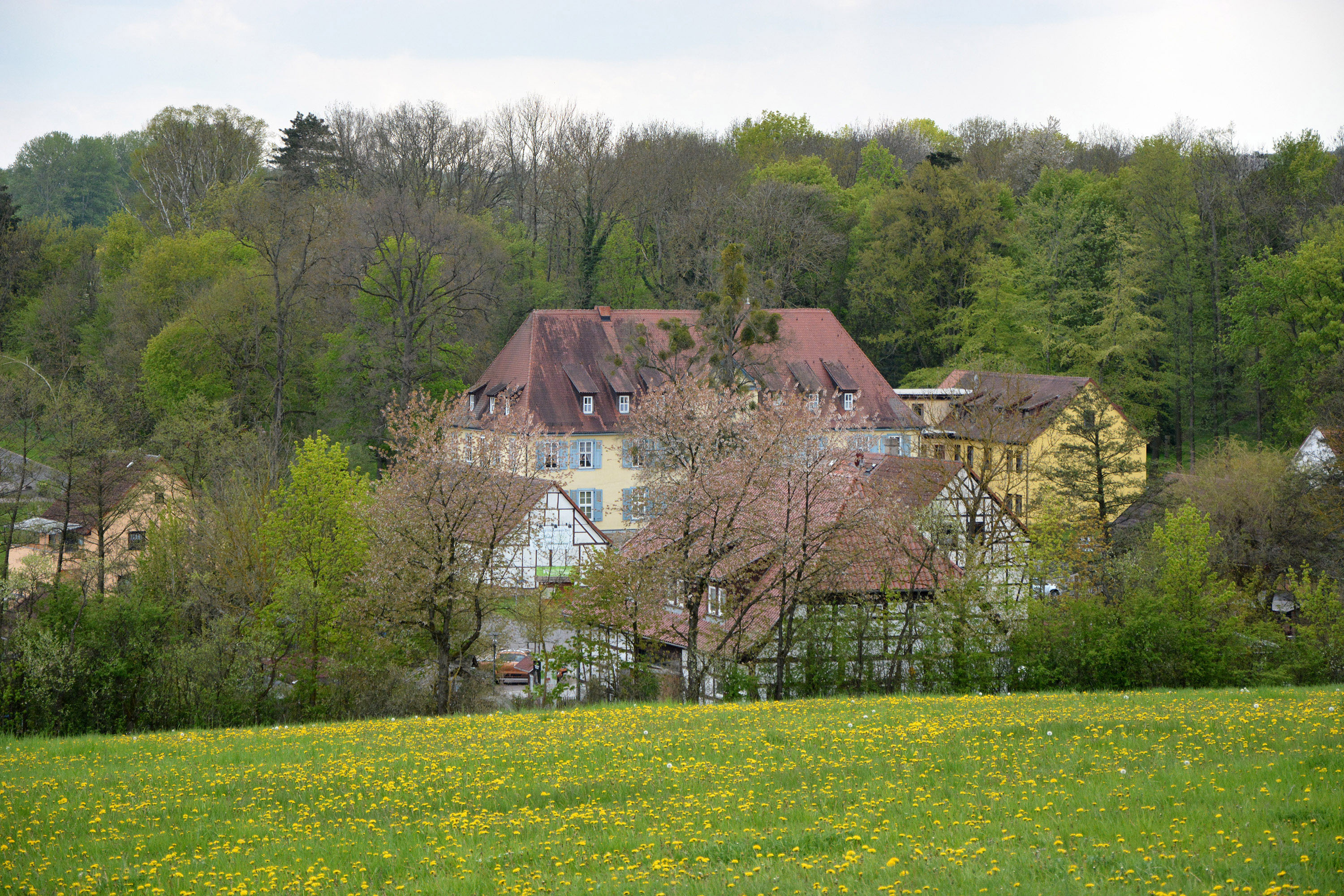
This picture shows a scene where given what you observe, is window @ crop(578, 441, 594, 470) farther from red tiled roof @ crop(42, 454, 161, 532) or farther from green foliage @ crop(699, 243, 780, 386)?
red tiled roof @ crop(42, 454, 161, 532)

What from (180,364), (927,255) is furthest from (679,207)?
(180,364)

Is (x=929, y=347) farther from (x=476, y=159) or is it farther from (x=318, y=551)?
(x=318, y=551)

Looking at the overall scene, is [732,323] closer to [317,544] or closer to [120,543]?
[317,544]

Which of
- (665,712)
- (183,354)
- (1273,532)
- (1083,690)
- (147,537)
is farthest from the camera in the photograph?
(183,354)

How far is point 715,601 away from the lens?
25.1 meters

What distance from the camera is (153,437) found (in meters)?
40.5

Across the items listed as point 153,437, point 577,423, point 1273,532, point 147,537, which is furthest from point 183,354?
point 1273,532

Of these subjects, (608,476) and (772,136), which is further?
(772,136)

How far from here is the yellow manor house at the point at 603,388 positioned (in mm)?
51281

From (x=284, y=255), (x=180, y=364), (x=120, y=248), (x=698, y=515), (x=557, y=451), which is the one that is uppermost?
(x=120, y=248)

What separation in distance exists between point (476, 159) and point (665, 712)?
6039 centimetres

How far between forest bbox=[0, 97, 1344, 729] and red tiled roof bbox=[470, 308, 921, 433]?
11.6 feet

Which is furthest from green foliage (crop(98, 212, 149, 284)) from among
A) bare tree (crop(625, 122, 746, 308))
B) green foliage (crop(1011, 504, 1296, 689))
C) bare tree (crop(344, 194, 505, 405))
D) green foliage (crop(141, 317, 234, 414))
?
green foliage (crop(1011, 504, 1296, 689))

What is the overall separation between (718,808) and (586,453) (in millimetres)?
42544
